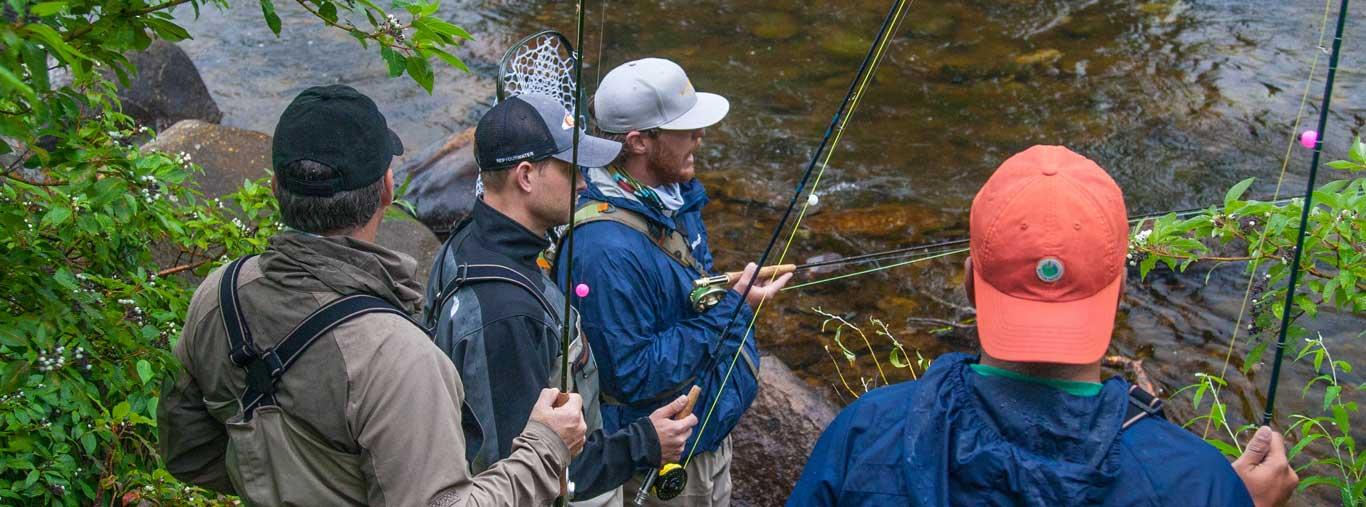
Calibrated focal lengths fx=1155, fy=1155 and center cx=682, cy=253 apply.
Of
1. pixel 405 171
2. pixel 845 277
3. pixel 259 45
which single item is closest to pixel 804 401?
pixel 845 277

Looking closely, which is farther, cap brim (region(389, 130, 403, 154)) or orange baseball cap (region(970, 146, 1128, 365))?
cap brim (region(389, 130, 403, 154))

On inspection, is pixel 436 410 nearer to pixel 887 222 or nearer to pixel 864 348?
pixel 864 348

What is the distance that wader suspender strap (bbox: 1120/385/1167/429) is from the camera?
1.83 metres

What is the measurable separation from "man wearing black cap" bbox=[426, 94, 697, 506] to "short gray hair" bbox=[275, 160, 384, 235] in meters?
0.47

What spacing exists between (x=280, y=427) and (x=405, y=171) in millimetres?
6157

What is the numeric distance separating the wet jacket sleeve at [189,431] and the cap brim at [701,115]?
1.57 meters

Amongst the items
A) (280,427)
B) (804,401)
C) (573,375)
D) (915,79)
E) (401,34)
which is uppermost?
(401,34)

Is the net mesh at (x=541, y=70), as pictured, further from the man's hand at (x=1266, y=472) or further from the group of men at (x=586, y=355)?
the man's hand at (x=1266, y=472)

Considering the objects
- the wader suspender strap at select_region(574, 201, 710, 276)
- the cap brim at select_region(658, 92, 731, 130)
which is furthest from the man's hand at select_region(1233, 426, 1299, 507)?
the cap brim at select_region(658, 92, 731, 130)

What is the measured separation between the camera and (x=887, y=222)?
768 centimetres

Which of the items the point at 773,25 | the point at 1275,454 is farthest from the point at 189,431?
the point at 773,25

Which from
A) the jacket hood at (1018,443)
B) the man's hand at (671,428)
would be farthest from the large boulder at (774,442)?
the jacket hood at (1018,443)

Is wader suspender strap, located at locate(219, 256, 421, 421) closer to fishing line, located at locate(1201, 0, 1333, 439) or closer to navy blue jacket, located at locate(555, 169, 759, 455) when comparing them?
navy blue jacket, located at locate(555, 169, 759, 455)

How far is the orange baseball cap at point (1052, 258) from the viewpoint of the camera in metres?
1.79
